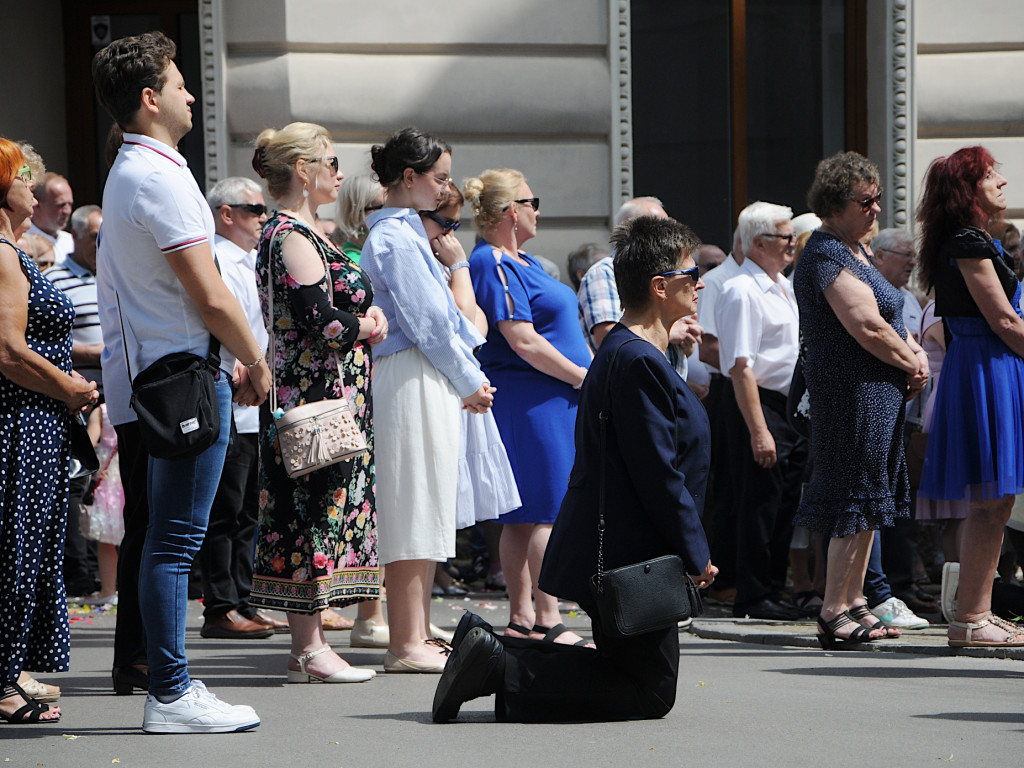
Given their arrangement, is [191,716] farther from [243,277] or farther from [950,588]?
[950,588]

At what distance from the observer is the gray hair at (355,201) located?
6.96 metres

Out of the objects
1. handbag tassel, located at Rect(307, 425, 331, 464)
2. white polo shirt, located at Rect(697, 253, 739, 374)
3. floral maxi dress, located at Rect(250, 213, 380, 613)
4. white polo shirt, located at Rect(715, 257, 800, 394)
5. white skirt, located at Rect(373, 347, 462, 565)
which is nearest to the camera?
handbag tassel, located at Rect(307, 425, 331, 464)

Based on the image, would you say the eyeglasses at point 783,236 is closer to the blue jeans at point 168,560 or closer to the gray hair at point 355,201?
the gray hair at point 355,201

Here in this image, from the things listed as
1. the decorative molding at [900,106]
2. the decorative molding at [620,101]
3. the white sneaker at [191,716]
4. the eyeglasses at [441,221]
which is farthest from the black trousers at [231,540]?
the decorative molding at [900,106]

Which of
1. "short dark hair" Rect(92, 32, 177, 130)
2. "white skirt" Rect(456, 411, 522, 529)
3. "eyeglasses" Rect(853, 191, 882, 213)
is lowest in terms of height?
"white skirt" Rect(456, 411, 522, 529)

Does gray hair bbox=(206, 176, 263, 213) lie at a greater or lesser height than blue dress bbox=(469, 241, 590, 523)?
greater

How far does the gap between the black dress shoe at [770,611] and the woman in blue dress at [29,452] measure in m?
3.77

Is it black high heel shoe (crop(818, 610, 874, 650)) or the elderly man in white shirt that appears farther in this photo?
the elderly man in white shirt

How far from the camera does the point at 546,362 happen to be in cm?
628

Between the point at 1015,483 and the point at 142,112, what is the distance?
3.66 metres

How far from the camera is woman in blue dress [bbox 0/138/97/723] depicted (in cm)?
464

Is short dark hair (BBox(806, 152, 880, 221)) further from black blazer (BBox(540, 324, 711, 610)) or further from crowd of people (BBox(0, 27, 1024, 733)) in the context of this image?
black blazer (BBox(540, 324, 711, 610))

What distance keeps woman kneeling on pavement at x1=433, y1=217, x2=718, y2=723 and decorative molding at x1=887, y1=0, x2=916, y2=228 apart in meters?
5.56

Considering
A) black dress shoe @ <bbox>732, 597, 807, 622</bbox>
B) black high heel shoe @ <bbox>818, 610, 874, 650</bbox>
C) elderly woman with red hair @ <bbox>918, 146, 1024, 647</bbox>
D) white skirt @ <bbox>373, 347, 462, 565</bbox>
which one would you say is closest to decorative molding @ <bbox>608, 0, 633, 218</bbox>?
black dress shoe @ <bbox>732, 597, 807, 622</bbox>
